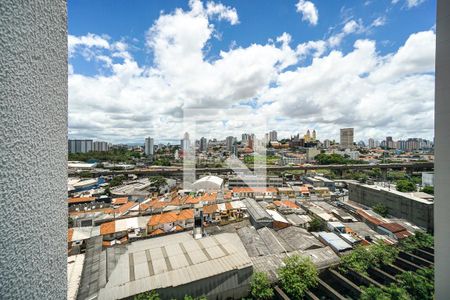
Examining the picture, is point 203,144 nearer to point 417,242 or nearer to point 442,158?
point 417,242

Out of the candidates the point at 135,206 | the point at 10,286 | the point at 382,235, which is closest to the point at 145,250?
the point at 10,286

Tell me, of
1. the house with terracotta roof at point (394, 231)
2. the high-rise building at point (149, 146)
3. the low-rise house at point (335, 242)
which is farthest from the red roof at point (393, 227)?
the high-rise building at point (149, 146)

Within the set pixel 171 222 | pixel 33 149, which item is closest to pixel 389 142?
pixel 171 222

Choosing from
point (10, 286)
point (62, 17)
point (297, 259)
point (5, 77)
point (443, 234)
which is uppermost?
point (62, 17)

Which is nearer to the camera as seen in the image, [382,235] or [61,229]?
[61,229]

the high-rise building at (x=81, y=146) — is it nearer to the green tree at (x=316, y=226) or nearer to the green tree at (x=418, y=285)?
the green tree at (x=316, y=226)

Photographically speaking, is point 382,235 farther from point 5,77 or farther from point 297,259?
point 5,77
